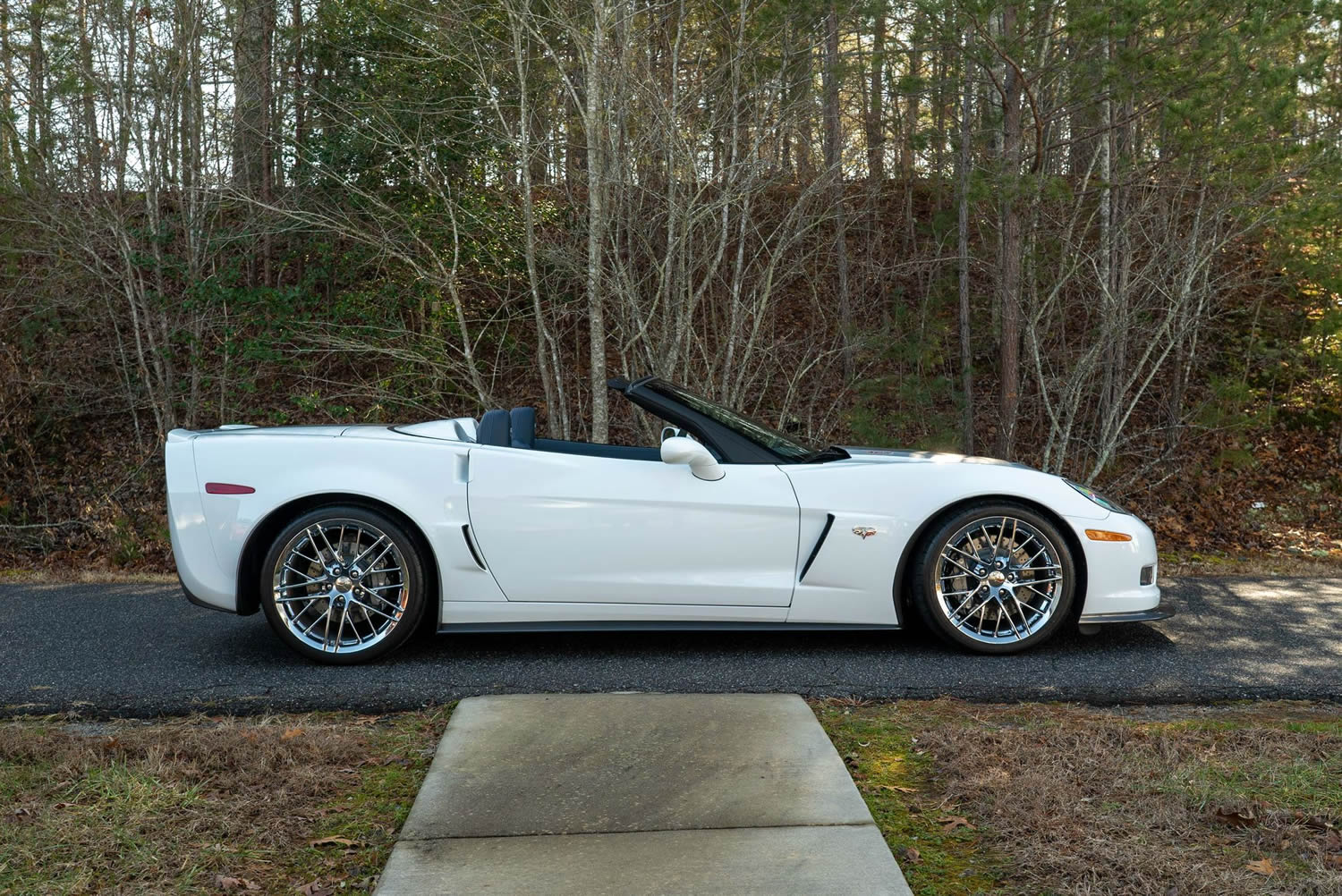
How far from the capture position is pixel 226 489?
517cm

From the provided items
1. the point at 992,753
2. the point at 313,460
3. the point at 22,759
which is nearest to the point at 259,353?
the point at 313,460

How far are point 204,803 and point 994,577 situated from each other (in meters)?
3.45

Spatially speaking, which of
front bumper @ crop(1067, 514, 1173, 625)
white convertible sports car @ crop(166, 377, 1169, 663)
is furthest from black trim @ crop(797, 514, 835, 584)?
front bumper @ crop(1067, 514, 1173, 625)

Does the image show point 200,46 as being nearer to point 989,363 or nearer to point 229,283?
point 229,283

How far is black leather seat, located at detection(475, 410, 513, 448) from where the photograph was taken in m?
5.38

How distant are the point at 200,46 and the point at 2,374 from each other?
4.54 m

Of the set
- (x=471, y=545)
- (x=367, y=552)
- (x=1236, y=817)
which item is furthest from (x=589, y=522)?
(x=1236, y=817)

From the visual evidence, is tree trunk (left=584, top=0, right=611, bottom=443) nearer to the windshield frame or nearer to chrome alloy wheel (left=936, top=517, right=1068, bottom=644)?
the windshield frame

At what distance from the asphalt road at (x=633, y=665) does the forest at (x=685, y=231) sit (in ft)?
14.9

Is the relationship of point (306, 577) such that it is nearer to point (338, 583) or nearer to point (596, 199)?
point (338, 583)

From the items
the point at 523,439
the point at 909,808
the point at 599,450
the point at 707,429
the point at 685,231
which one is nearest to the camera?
the point at 909,808

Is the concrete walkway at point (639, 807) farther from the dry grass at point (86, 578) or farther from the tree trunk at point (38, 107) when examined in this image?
the tree trunk at point (38, 107)

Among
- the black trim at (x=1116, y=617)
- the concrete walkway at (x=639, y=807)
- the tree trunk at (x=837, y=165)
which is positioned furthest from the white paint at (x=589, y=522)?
the tree trunk at (x=837, y=165)

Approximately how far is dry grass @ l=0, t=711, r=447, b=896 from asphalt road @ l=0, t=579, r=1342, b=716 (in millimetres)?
454
